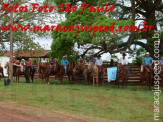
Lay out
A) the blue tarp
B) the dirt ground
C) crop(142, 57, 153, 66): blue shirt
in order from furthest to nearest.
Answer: the blue tarp → crop(142, 57, 153, 66): blue shirt → the dirt ground

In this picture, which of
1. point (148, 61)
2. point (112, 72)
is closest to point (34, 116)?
point (148, 61)

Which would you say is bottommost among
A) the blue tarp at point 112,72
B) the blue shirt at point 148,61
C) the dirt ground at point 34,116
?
the dirt ground at point 34,116

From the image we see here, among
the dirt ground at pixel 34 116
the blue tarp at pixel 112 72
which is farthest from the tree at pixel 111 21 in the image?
the dirt ground at pixel 34 116

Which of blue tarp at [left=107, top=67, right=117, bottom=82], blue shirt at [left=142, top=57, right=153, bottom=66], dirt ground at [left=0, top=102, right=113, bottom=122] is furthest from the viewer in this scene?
blue tarp at [left=107, top=67, right=117, bottom=82]

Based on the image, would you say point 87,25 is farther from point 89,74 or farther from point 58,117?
point 58,117

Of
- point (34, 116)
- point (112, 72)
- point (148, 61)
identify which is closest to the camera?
point (34, 116)

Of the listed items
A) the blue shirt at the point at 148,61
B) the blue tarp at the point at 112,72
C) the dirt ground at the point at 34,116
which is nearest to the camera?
the dirt ground at the point at 34,116

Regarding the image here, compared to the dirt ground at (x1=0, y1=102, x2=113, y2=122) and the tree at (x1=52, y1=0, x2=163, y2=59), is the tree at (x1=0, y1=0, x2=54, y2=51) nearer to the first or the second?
the tree at (x1=52, y1=0, x2=163, y2=59)

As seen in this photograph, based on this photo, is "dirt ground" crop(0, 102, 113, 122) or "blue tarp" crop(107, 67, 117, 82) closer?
"dirt ground" crop(0, 102, 113, 122)

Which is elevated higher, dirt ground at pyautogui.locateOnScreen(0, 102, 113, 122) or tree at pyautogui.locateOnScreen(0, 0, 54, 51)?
tree at pyautogui.locateOnScreen(0, 0, 54, 51)

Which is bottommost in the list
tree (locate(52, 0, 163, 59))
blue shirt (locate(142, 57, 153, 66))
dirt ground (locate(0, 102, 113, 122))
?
dirt ground (locate(0, 102, 113, 122))

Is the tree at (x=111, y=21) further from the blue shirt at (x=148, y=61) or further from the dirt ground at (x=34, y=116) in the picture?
the dirt ground at (x=34, y=116)

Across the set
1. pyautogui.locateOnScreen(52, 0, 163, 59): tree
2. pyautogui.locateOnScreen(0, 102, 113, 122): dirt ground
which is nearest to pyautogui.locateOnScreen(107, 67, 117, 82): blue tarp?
pyautogui.locateOnScreen(52, 0, 163, 59): tree

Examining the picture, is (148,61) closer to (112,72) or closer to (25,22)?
(112,72)
